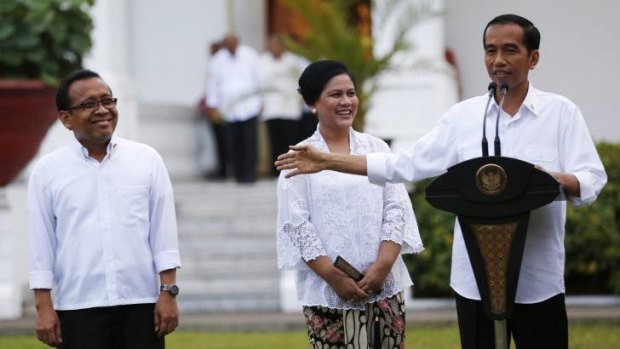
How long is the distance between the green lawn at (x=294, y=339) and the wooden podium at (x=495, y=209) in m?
4.94

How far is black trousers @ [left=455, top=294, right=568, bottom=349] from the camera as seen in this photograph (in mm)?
4840

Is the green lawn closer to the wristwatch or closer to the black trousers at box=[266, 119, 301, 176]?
the wristwatch

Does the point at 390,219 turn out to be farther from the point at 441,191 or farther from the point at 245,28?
the point at 245,28

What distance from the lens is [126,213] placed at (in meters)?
5.53

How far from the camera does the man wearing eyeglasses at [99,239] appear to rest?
5.49m

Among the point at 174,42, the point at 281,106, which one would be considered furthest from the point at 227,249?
the point at 174,42

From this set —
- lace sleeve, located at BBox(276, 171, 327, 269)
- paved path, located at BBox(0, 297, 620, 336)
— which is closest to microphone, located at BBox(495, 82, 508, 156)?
lace sleeve, located at BBox(276, 171, 327, 269)

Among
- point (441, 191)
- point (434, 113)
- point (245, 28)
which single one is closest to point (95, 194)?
point (441, 191)

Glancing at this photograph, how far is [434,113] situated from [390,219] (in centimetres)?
790

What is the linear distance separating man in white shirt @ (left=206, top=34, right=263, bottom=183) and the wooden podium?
9.89 metres

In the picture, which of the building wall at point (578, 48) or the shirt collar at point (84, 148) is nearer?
the shirt collar at point (84, 148)

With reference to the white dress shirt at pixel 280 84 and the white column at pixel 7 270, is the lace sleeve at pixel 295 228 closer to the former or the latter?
the white column at pixel 7 270

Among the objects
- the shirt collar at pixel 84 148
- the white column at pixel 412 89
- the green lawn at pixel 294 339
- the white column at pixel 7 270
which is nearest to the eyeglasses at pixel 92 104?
the shirt collar at pixel 84 148

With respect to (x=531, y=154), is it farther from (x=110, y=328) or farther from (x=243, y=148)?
(x=243, y=148)
